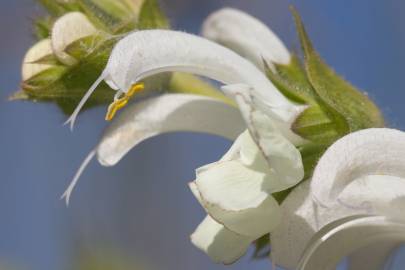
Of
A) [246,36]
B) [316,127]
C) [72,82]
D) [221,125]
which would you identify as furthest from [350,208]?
[246,36]

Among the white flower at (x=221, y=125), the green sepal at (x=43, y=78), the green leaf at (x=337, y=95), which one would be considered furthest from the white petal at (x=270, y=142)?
the green sepal at (x=43, y=78)

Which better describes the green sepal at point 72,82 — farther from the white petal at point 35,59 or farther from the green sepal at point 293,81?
the green sepal at point 293,81

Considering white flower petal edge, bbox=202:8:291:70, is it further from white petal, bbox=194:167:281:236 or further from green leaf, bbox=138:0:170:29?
white petal, bbox=194:167:281:236

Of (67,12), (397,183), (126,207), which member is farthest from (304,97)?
(126,207)

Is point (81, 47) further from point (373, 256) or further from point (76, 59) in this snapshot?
point (373, 256)

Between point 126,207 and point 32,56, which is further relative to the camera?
point 126,207

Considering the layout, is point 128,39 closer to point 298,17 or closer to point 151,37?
point 151,37
